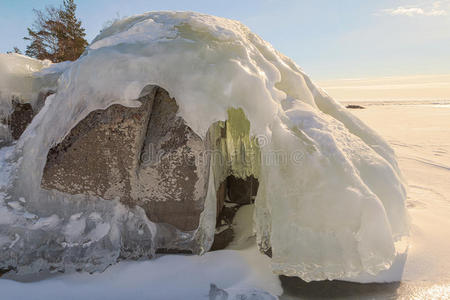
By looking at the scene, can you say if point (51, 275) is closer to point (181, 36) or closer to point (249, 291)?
point (249, 291)

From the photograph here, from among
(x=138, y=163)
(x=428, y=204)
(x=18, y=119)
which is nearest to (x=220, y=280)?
(x=138, y=163)

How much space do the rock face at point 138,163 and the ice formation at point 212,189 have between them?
0.26ft

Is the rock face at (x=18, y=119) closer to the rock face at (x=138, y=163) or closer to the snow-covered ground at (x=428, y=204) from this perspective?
the rock face at (x=138, y=163)

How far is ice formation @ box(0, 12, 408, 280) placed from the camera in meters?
1.49

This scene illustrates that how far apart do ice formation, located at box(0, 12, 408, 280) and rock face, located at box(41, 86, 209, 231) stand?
79 mm

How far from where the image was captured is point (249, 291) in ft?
5.06

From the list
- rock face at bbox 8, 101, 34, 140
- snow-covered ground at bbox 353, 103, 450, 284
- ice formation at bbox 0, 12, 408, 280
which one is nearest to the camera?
ice formation at bbox 0, 12, 408, 280

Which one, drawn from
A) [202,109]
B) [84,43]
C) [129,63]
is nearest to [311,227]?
[202,109]

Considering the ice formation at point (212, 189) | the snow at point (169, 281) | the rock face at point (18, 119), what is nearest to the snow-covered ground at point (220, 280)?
the snow at point (169, 281)

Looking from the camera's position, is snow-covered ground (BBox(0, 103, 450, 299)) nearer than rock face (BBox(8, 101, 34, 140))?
Yes

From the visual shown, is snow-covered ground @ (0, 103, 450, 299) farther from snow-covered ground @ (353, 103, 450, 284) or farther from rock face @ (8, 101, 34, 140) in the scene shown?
rock face @ (8, 101, 34, 140)

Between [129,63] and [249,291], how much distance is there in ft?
5.08

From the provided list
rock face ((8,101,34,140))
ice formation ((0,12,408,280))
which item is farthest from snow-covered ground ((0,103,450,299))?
rock face ((8,101,34,140))

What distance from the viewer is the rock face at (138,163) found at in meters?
1.75
